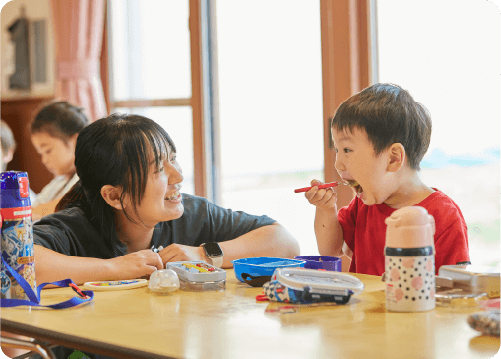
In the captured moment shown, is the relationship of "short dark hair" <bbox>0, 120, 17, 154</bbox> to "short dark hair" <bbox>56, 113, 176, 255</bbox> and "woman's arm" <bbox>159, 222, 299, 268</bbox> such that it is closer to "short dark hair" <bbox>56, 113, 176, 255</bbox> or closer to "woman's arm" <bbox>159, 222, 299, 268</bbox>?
"short dark hair" <bbox>56, 113, 176, 255</bbox>

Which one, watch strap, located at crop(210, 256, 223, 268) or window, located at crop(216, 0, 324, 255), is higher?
window, located at crop(216, 0, 324, 255)

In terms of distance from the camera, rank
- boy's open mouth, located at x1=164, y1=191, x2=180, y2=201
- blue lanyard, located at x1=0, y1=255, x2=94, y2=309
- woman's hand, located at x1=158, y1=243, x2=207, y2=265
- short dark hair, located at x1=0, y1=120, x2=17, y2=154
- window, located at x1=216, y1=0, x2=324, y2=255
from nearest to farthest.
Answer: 1. blue lanyard, located at x1=0, y1=255, x2=94, y2=309
2. woman's hand, located at x1=158, y1=243, x2=207, y2=265
3. boy's open mouth, located at x1=164, y1=191, x2=180, y2=201
4. window, located at x1=216, y1=0, x2=324, y2=255
5. short dark hair, located at x1=0, y1=120, x2=17, y2=154

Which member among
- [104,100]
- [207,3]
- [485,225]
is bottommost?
[485,225]

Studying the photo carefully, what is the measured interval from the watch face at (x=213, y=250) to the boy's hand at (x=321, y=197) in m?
0.29

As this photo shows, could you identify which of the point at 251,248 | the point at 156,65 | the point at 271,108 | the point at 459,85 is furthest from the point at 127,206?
the point at 156,65

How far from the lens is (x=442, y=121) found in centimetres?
251

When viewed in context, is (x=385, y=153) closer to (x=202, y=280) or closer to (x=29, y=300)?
(x=202, y=280)

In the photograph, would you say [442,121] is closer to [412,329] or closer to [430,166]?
[430,166]

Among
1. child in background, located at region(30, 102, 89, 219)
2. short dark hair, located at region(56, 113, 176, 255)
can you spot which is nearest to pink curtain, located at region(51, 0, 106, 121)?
child in background, located at region(30, 102, 89, 219)

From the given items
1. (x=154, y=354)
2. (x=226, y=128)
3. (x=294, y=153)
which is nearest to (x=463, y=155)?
(x=294, y=153)

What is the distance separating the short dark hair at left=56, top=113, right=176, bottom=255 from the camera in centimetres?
151

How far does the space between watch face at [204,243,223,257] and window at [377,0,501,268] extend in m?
1.44

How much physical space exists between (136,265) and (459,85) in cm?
175

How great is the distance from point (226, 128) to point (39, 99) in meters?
1.73
